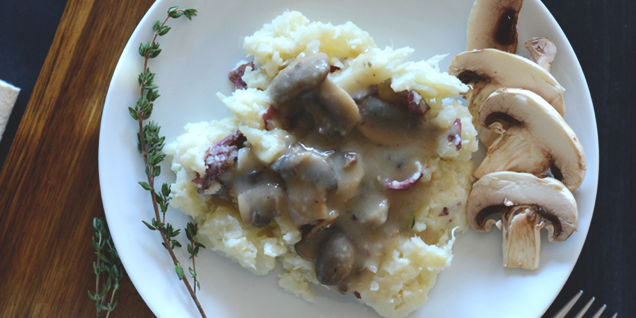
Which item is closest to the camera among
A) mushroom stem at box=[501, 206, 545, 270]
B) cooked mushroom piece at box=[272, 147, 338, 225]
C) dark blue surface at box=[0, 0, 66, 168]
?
cooked mushroom piece at box=[272, 147, 338, 225]

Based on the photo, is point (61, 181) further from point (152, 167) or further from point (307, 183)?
point (307, 183)

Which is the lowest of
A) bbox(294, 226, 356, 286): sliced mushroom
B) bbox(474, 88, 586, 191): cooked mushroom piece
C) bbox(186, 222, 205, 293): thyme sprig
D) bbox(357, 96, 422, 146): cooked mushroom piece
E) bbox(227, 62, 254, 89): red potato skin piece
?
bbox(186, 222, 205, 293): thyme sprig

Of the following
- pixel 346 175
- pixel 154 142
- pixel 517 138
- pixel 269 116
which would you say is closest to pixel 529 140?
pixel 517 138

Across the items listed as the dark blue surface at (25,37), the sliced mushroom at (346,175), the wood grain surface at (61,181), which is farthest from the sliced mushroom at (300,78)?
the dark blue surface at (25,37)

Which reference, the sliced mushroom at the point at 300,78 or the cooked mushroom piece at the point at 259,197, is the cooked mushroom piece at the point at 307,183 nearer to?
the cooked mushroom piece at the point at 259,197

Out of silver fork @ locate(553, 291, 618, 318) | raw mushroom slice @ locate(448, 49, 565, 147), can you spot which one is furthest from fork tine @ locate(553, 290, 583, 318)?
raw mushroom slice @ locate(448, 49, 565, 147)

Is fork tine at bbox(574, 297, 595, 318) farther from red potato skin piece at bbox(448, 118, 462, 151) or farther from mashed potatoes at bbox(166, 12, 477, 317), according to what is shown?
red potato skin piece at bbox(448, 118, 462, 151)

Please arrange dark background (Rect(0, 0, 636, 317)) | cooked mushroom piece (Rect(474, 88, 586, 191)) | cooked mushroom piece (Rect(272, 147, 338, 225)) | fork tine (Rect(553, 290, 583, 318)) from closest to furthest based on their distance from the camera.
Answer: cooked mushroom piece (Rect(272, 147, 338, 225)) → cooked mushroom piece (Rect(474, 88, 586, 191)) → fork tine (Rect(553, 290, 583, 318)) → dark background (Rect(0, 0, 636, 317))
